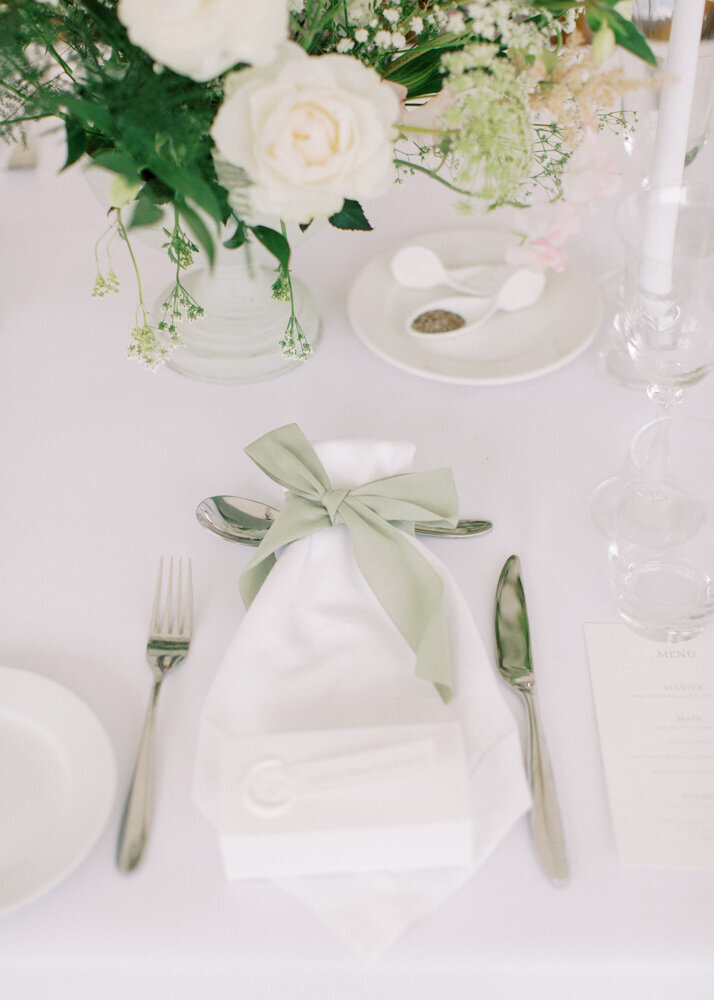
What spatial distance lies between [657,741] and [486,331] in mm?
578

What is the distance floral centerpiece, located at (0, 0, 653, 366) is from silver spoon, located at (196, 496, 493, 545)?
0.53 feet

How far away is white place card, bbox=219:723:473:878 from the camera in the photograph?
599mm

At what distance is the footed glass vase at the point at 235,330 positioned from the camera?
3.51 ft

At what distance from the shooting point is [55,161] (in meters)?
1.47

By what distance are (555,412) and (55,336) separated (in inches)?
25.5

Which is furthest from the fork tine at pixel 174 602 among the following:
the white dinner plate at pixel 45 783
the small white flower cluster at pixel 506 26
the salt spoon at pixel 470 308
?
the small white flower cluster at pixel 506 26

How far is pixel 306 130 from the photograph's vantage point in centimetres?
67

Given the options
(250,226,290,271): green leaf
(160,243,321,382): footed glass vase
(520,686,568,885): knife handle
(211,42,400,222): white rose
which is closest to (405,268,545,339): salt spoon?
(160,243,321,382): footed glass vase

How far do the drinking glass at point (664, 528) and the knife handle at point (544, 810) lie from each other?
0.16 metres

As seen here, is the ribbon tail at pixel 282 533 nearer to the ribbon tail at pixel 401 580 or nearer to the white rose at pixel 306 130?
the ribbon tail at pixel 401 580

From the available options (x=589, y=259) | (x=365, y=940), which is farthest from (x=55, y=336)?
(x=365, y=940)

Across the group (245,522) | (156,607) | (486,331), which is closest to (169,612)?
(156,607)

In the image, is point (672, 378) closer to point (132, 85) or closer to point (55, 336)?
point (132, 85)

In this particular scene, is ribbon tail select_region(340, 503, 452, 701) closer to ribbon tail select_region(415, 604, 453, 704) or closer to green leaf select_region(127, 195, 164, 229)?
ribbon tail select_region(415, 604, 453, 704)
